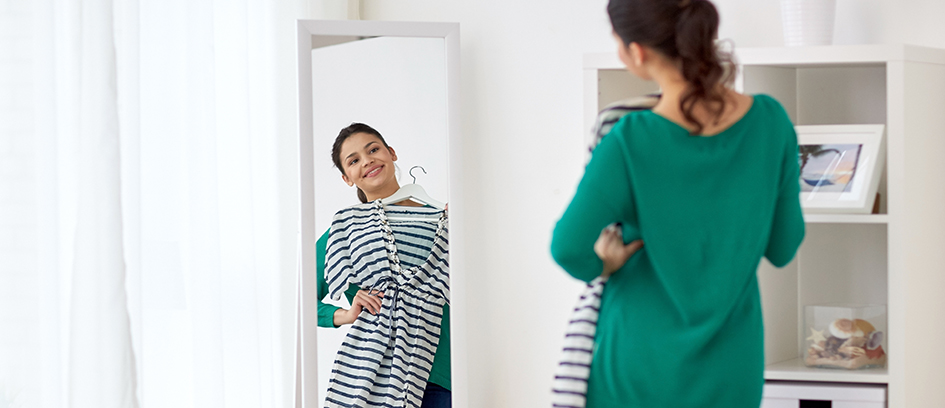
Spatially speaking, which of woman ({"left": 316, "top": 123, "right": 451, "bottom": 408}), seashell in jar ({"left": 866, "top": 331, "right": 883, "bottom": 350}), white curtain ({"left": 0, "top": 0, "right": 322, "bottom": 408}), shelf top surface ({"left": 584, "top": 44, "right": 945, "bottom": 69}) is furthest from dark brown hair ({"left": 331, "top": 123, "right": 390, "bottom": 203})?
seashell in jar ({"left": 866, "top": 331, "right": 883, "bottom": 350})

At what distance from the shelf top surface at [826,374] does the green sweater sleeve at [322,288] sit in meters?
1.17

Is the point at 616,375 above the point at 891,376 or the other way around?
above

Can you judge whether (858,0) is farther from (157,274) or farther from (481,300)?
(157,274)

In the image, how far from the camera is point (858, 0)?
6.93 ft

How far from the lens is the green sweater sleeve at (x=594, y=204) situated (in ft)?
3.65

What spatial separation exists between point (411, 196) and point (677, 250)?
1.21m

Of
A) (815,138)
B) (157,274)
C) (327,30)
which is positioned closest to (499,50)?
(327,30)

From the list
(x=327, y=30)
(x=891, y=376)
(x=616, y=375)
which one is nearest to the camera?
(x=616, y=375)

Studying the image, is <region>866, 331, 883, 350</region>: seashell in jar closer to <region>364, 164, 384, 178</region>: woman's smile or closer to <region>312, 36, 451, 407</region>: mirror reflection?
<region>312, 36, 451, 407</region>: mirror reflection

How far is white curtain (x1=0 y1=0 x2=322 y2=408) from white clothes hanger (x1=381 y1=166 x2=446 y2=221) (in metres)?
0.33

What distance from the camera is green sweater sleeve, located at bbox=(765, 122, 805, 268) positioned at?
1.25m

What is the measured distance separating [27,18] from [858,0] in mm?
2025

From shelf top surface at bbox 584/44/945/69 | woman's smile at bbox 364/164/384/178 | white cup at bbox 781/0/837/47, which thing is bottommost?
woman's smile at bbox 364/164/384/178

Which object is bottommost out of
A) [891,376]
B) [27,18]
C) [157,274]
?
[891,376]
